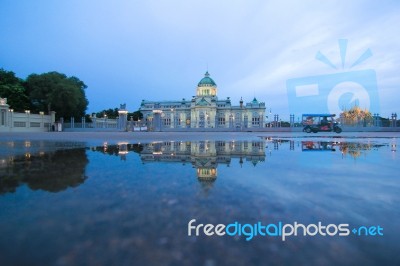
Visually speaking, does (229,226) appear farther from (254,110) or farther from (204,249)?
(254,110)

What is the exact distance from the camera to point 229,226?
177cm

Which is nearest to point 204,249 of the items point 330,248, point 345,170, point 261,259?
point 261,259

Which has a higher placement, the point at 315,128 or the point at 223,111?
the point at 223,111

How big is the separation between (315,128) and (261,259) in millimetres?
36060

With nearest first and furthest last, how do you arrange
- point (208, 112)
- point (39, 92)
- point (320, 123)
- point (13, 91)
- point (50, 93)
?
point (320, 123) → point (13, 91) → point (50, 93) → point (39, 92) → point (208, 112)

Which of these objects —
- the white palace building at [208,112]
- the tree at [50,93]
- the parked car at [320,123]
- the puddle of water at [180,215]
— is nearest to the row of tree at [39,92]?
the tree at [50,93]

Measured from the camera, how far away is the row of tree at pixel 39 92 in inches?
1610

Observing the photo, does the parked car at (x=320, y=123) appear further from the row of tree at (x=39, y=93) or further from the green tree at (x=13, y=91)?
the green tree at (x=13, y=91)

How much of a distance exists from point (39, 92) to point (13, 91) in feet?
11.5

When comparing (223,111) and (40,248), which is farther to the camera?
(223,111)

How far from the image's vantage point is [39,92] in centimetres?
4269

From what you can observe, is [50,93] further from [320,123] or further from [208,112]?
[208,112]

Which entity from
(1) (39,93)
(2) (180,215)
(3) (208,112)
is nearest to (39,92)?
(1) (39,93)

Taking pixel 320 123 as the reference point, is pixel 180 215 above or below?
below
